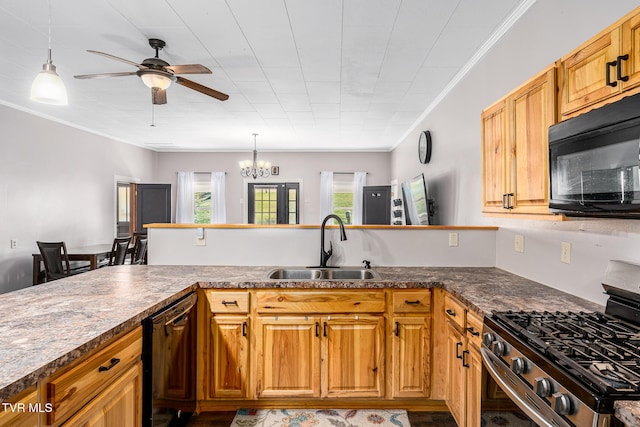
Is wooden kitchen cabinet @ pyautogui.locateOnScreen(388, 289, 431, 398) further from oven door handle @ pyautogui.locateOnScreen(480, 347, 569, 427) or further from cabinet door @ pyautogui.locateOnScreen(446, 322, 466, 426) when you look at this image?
oven door handle @ pyautogui.locateOnScreen(480, 347, 569, 427)

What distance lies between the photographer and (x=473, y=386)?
1795 millimetres

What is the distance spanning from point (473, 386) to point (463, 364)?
0.45ft

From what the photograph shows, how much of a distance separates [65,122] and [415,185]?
17.8ft

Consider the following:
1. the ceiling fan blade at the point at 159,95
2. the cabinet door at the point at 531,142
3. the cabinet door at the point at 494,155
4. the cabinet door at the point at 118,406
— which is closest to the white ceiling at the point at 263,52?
the ceiling fan blade at the point at 159,95

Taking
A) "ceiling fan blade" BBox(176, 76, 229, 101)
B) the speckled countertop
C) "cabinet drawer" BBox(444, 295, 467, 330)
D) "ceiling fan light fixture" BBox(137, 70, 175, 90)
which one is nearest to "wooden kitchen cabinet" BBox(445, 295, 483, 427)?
"cabinet drawer" BBox(444, 295, 467, 330)

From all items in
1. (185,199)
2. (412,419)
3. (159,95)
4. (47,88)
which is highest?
(159,95)

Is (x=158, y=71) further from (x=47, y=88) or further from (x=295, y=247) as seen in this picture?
(x=295, y=247)

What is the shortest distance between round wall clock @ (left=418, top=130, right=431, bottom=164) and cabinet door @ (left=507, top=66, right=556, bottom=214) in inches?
105

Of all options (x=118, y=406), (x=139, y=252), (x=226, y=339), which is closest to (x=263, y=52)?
(x=226, y=339)

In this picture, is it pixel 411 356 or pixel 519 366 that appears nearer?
pixel 519 366

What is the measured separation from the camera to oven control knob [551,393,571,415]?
96 centimetres

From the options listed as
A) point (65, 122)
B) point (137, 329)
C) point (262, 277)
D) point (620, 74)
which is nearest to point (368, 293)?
point (262, 277)

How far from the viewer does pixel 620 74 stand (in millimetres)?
1188

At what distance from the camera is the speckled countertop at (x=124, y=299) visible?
1.13 m
